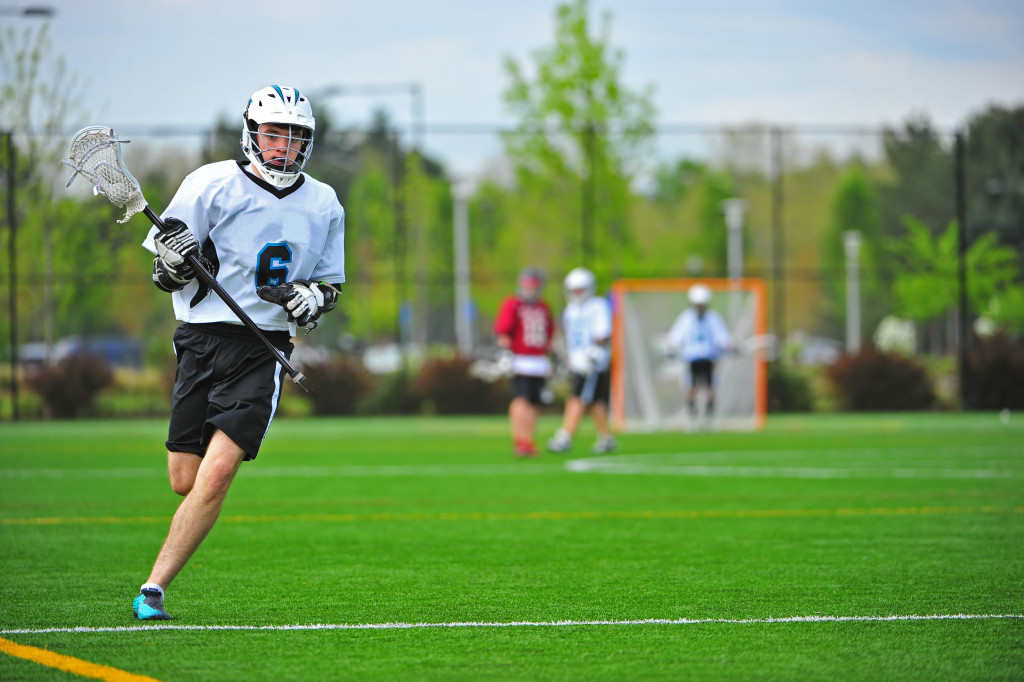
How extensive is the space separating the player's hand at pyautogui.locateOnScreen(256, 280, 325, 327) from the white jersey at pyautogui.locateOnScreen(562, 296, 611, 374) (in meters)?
10.4

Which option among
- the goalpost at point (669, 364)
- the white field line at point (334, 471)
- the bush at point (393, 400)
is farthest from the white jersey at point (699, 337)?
the bush at point (393, 400)

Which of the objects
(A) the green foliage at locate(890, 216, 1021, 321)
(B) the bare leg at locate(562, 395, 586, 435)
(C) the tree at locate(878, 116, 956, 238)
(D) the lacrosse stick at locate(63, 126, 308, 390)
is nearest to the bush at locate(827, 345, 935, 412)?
(A) the green foliage at locate(890, 216, 1021, 321)

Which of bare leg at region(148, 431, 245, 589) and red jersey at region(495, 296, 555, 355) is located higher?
red jersey at region(495, 296, 555, 355)

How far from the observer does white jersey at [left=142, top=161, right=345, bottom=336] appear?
5.82m

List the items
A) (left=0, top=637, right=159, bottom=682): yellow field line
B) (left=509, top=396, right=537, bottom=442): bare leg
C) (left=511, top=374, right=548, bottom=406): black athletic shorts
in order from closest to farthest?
(left=0, top=637, right=159, bottom=682): yellow field line, (left=509, top=396, right=537, bottom=442): bare leg, (left=511, top=374, right=548, bottom=406): black athletic shorts

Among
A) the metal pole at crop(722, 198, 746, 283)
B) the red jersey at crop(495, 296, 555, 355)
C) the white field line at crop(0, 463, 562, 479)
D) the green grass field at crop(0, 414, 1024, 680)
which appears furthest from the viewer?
the metal pole at crop(722, 198, 746, 283)

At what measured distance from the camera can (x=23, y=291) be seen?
25.4 meters

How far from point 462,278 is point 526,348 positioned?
58.4ft

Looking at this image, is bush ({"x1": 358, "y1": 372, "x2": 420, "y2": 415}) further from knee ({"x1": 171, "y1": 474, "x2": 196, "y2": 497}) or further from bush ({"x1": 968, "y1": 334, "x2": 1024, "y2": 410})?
knee ({"x1": 171, "y1": 474, "x2": 196, "y2": 497})

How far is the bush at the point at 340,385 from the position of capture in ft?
83.0

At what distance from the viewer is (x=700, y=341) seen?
65.9 feet

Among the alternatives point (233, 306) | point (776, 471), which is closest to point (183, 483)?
point (233, 306)

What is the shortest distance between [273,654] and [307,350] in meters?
23.4

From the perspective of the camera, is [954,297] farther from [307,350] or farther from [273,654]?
[273,654]
